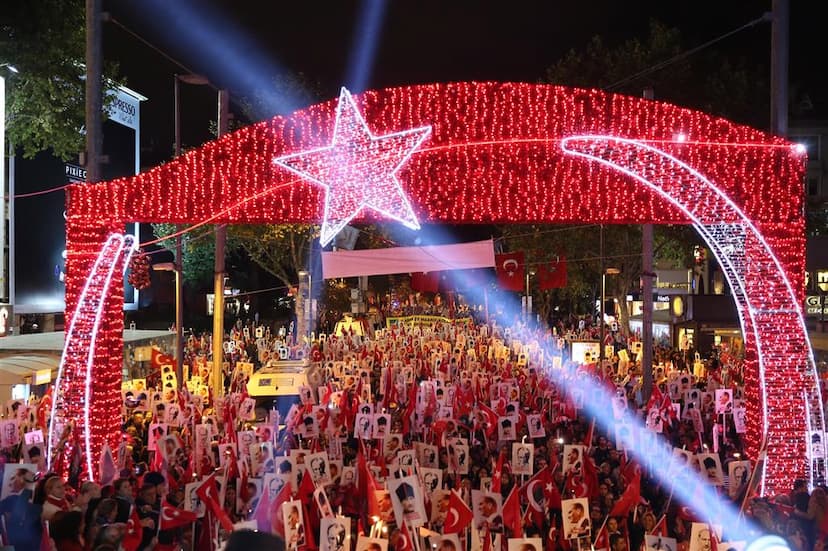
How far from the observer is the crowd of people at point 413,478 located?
789 centimetres

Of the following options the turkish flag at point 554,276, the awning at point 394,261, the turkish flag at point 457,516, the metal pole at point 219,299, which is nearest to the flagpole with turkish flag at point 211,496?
the turkish flag at point 457,516

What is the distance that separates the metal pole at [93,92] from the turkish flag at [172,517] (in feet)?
18.0

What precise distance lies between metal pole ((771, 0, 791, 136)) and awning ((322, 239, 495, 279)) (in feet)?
18.3

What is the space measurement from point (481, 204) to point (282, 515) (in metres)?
5.11

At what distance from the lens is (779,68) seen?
11852 millimetres

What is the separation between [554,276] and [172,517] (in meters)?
18.0

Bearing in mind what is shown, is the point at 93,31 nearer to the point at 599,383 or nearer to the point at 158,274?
the point at 599,383

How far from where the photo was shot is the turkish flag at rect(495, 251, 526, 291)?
2276cm

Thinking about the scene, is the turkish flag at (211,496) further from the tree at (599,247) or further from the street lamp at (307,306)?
the tree at (599,247)

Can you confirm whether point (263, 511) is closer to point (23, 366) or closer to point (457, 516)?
point (457, 516)

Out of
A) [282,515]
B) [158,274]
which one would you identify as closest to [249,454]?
[282,515]

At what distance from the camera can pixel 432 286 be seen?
25203mm

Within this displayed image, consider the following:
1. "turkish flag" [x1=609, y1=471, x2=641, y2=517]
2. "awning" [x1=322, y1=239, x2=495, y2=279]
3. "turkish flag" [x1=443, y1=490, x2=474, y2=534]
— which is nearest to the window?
"awning" [x1=322, y1=239, x2=495, y2=279]

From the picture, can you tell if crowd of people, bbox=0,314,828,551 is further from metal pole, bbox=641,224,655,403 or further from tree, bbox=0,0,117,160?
tree, bbox=0,0,117,160
